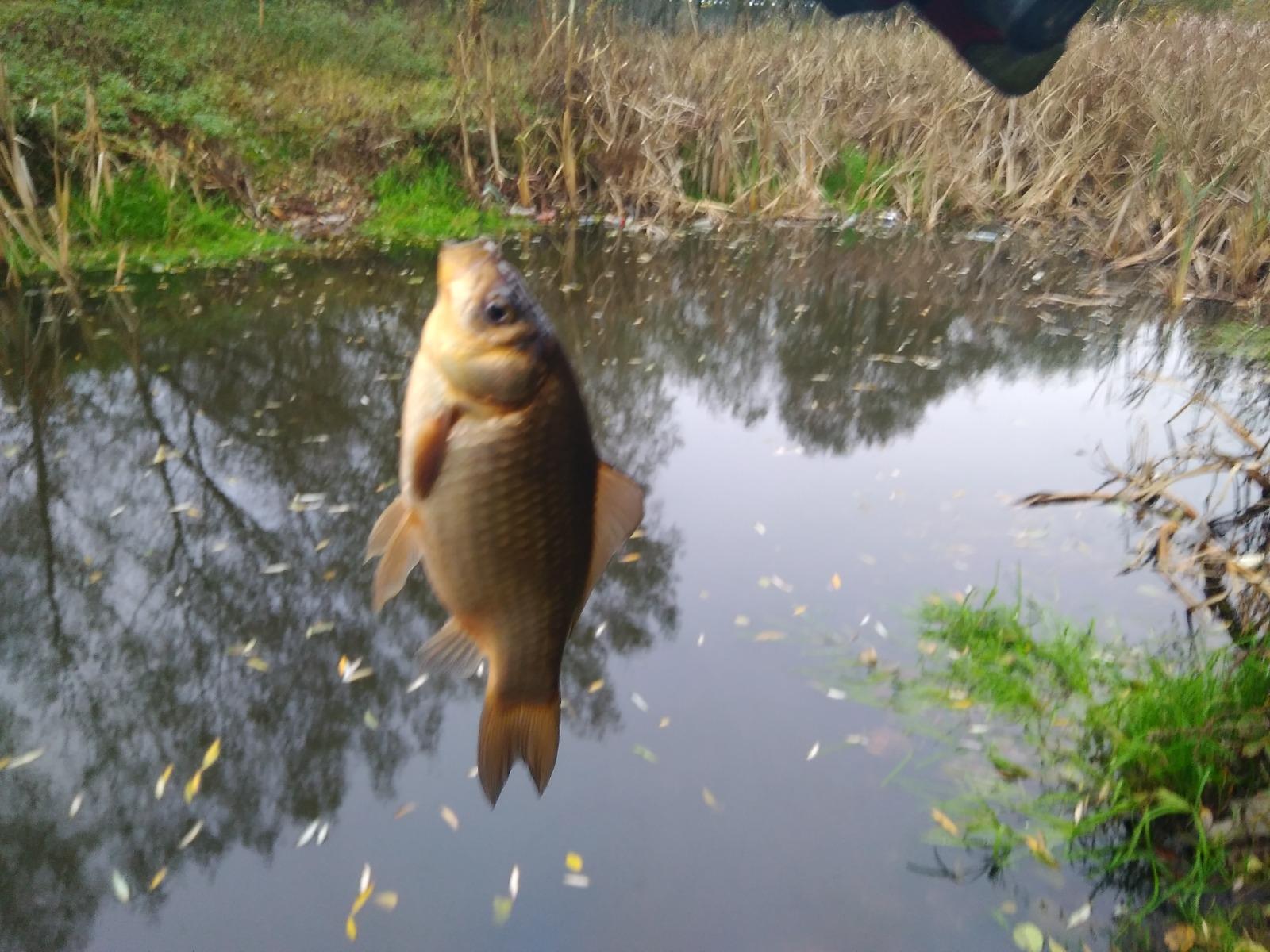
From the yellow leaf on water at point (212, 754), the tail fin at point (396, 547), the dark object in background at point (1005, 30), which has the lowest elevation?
the yellow leaf on water at point (212, 754)

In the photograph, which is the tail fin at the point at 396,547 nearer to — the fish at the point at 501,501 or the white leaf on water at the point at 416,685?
the fish at the point at 501,501

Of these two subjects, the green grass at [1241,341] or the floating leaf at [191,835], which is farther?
the green grass at [1241,341]

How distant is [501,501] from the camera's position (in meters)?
1.26

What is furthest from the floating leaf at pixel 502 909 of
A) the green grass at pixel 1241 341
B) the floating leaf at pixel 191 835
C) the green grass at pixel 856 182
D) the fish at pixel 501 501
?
the green grass at pixel 856 182

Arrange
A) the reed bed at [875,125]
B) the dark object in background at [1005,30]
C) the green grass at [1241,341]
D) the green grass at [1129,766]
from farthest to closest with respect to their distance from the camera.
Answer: the reed bed at [875,125] < the green grass at [1241,341] < the green grass at [1129,766] < the dark object in background at [1005,30]

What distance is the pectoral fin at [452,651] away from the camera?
1350mm

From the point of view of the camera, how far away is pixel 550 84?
10.1 m

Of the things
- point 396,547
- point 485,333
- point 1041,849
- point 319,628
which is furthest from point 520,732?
point 319,628

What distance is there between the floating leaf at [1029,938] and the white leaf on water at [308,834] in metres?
2.08

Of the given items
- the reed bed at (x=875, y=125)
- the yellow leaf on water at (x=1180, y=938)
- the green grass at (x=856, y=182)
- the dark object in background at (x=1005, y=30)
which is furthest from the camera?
the green grass at (x=856, y=182)

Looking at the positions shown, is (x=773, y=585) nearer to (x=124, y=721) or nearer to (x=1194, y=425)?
(x=124, y=721)

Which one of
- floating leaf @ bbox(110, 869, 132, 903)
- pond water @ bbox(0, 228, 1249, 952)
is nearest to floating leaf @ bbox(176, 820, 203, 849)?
pond water @ bbox(0, 228, 1249, 952)

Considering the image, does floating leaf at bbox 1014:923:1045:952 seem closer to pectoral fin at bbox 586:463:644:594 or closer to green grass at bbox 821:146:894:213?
pectoral fin at bbox 586:463:644:594

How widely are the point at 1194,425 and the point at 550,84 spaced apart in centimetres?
750
